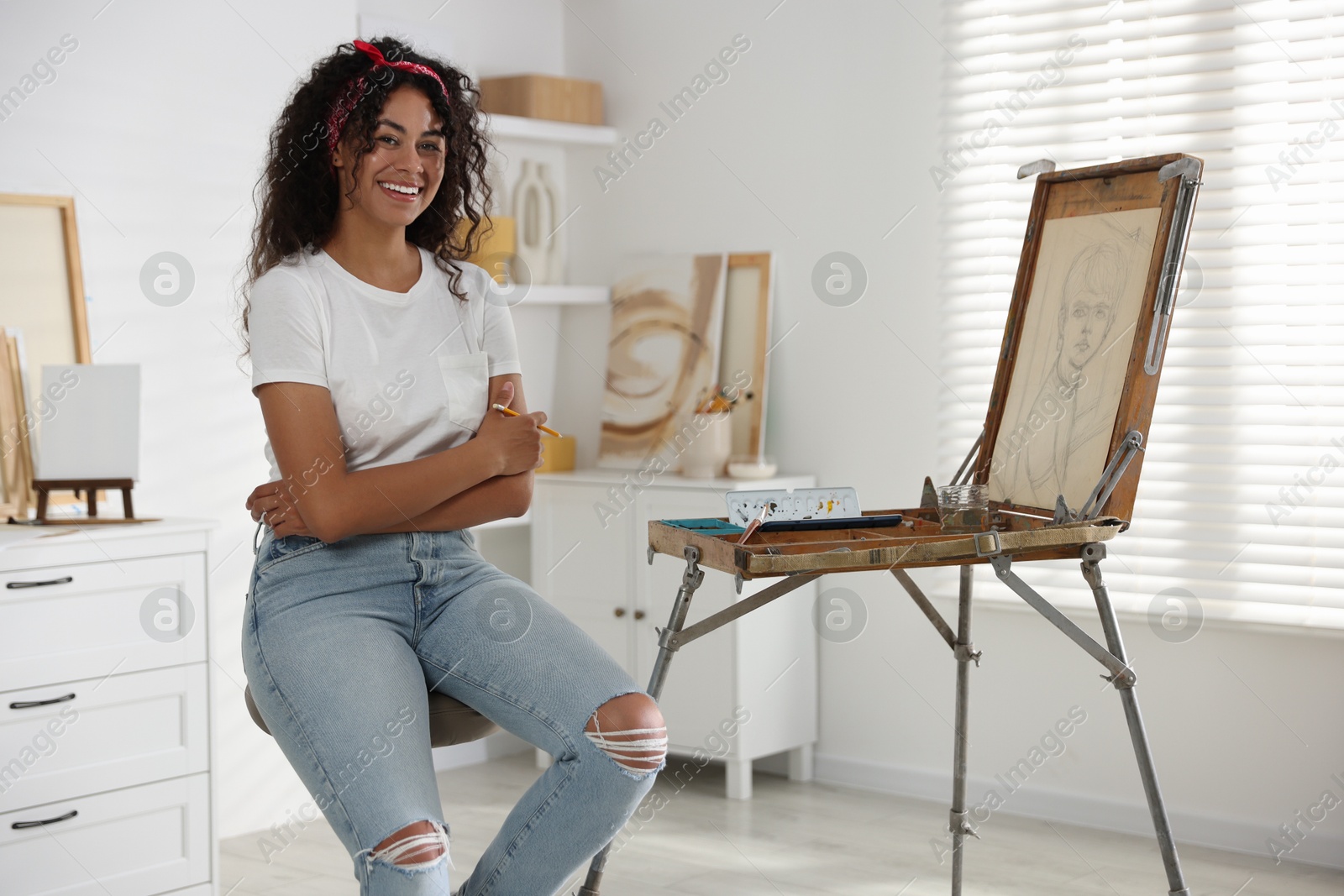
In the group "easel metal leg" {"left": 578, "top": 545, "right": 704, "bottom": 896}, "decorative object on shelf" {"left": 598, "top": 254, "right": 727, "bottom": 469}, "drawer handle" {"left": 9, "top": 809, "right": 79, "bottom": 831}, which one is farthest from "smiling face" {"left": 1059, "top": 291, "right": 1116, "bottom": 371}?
"drawer handle" {"left": 9, "top": 809, "right": 79, "bottom": 831}

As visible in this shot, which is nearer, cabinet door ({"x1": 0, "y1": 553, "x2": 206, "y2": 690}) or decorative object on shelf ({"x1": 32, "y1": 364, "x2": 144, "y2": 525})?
cabinet door ({"x1": 0, "y1": 553, "x2": 206, "y2": 690})

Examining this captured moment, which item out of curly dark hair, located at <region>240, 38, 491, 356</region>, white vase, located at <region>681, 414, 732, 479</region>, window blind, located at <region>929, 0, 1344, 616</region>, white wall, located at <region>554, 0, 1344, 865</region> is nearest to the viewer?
curly dark hair, located at <region>240, 38, 491, 356</region>

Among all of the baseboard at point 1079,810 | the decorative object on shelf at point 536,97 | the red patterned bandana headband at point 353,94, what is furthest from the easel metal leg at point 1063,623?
the decorative object on shelf at point 536,97

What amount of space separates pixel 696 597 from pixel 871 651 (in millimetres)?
519

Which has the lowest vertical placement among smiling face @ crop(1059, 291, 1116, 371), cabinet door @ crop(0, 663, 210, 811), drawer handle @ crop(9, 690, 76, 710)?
cabinet door @ crop(0, 663, 210, 811)

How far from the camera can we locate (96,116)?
3.11 meters

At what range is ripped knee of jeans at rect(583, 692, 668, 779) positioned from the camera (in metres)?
1.76

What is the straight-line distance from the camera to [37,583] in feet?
8.62

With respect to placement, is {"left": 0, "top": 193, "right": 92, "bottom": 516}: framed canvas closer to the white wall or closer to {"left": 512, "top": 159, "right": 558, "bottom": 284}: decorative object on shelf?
{"left": 512, "top": 159, "right": 558, "bottom": 284}: decorative object on shelf

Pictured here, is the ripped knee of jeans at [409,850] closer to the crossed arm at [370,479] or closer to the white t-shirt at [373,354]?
the crossed arm at [370,479]

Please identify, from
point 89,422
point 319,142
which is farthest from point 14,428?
point 319,142

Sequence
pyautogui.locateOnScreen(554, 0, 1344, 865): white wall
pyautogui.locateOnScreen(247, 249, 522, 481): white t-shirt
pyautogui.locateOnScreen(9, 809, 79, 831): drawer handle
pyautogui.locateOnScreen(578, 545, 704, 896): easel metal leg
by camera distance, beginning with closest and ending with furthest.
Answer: pyautogui.locateOnScreen(247, 249, 522, 481): white t-shirt, pyautogui.locateOnScreen(578, 545, 704, 896): easel metal leg, pyautogui.locateOnScreen(9, 809, 79, 831): drawer handle, pyautogui.locateOnScreen(554, 0, 1344, 865): white wall

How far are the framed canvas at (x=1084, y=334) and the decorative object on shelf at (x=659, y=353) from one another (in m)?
1.52

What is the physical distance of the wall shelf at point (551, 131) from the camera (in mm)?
3982
